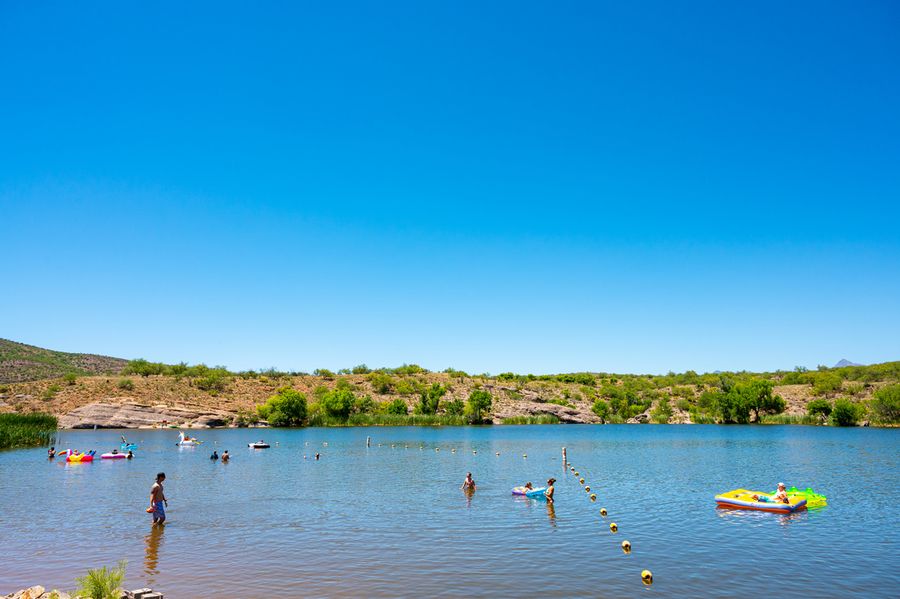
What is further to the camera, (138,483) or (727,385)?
(727,385)

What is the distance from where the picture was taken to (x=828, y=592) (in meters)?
16.6

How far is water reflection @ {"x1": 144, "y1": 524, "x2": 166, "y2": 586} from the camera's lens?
18.1 m

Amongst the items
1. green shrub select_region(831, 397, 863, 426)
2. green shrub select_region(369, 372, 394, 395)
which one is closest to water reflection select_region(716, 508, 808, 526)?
green shrub select_region(831, 397, 863, 426)

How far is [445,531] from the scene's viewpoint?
2408 centimetres

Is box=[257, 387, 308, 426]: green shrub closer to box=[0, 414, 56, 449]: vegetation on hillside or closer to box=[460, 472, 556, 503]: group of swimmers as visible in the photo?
box=[0, 414, 56, 449]: vegetation on hillside

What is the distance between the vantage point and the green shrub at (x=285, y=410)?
11106 centimetres

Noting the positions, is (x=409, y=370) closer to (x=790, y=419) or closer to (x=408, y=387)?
(x=408, y=387)

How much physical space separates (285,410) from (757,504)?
312 feet

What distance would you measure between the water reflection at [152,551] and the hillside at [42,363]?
131 m

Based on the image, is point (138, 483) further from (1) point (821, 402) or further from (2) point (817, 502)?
(1) point (821, 402)

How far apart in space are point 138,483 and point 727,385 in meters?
128

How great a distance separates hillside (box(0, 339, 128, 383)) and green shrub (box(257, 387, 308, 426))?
57.0 meters

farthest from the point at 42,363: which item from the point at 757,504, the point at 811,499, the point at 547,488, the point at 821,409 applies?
the point at 821,409

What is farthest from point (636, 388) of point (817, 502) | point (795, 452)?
point (817, 502)
